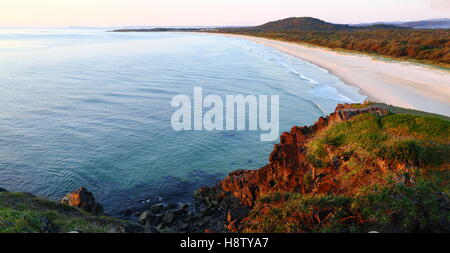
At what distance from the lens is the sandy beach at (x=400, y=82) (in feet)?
90.5

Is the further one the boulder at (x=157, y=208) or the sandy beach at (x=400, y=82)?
the sandy beach at (x=400, y=82)

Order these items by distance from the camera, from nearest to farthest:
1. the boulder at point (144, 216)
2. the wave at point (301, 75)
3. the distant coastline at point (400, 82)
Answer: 1. the boulder at point (144, 216)
2. the distant coastline at point (400, 82)
3. the wave at point (301, 75)

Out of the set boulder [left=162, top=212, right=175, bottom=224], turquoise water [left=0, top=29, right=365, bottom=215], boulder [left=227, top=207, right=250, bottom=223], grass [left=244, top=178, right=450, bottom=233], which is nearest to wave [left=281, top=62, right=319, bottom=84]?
turquoise water [left=0, top=29, right=365, bottom=215]

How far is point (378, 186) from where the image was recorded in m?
8.84

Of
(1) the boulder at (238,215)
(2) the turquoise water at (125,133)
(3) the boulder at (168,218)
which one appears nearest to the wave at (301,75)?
(2) the turquoise water at (125,133)

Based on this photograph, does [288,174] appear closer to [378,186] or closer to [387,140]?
[387,140]

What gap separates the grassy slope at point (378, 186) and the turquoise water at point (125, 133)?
6864 millimetres

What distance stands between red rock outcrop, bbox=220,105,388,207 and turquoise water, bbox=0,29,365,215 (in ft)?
10.3

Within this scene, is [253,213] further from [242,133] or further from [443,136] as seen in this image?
[242,133]

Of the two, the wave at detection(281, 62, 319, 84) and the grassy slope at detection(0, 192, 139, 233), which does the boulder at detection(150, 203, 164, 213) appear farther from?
the wave at detection(281, 62, 319, 84)

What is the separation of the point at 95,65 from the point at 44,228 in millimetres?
54597
